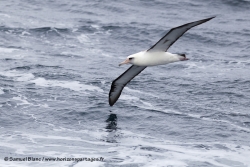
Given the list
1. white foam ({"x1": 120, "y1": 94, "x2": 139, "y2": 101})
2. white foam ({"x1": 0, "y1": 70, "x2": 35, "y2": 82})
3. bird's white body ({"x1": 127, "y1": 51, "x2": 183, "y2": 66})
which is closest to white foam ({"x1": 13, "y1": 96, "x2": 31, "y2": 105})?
white foam ({"x1": 0, "y1": 70, "x2": 35, "y2": 82})

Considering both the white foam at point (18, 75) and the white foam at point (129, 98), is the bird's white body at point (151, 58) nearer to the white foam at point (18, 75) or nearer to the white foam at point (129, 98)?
the white foam at point (129, 98)

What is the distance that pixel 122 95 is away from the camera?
36.3 meters

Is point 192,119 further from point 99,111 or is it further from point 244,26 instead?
point 244,26

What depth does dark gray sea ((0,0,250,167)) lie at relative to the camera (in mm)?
29359

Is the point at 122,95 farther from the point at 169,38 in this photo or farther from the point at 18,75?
the point at 169,38

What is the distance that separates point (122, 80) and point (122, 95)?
6.02 meters

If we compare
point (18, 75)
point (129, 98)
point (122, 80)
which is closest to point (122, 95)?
point (129, 98)

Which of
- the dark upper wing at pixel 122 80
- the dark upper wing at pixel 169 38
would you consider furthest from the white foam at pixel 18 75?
the dark upper wing at pixel 169 38

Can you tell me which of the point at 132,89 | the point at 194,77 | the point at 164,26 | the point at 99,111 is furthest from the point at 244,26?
the point at 99,111

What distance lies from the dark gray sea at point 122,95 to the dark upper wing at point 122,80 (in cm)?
150

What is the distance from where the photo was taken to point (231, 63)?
42.3 m

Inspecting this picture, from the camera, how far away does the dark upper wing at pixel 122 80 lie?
29078mm

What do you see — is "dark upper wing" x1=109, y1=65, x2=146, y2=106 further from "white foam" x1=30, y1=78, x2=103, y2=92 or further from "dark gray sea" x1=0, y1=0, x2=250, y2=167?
"white foam" x1=30, y1=78, x2=103, y2=92

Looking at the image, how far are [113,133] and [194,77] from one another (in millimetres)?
9535
